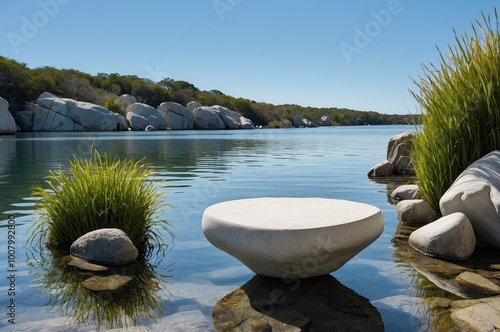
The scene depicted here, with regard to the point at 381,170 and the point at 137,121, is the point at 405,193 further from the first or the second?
the point at 137,121

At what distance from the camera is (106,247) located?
5.25 metres

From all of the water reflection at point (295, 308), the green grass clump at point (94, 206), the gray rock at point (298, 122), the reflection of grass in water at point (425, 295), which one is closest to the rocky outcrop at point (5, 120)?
the green grass clump at point (94, 206)

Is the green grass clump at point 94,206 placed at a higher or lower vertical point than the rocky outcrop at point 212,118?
lower

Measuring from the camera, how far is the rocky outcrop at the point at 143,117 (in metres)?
58.4

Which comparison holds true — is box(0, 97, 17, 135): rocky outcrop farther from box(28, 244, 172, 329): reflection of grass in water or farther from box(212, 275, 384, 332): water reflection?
box(212, 275, 384, 332): water reflection

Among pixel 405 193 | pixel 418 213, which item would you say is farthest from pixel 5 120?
pixel 418 213

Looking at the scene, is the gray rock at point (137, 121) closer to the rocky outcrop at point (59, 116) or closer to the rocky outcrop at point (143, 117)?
the rocky outcrop at point (143, 117)

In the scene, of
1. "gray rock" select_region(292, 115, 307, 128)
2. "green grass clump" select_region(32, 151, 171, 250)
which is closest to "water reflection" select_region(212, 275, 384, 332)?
"green grass clump" select_region(32, 151, 171, 250)

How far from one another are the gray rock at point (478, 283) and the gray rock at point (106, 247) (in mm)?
3431

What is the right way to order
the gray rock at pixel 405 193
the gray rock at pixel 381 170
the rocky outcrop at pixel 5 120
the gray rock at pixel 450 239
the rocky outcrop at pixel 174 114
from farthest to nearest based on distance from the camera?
the rocky outcrop at pixel 174 114
the rocky outcrop at pixel 5 120
the gray rock at pixel 381 170
the gray rock at pixel 405 193
the gray rock at pixel 450 239

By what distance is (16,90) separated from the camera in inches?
2072

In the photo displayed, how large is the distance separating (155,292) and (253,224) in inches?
44.8

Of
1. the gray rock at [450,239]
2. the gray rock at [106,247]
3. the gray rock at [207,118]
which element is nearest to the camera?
the gray rock at [106,247]

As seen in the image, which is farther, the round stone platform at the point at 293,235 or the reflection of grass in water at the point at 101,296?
the round stone platform at the point at 293,235
